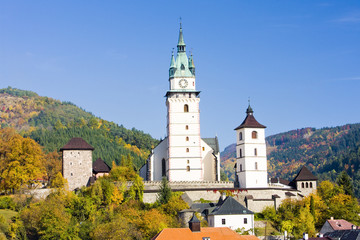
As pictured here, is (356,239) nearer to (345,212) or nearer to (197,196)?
(345,212)

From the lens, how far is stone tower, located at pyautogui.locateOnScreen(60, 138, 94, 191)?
77.2 metres

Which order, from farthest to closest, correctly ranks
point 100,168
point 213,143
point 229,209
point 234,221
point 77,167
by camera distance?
point 213,143, point 100,168, point 77,167, point 229,209, point 234,221

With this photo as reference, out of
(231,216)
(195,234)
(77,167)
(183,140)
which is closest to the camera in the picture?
(195,234)

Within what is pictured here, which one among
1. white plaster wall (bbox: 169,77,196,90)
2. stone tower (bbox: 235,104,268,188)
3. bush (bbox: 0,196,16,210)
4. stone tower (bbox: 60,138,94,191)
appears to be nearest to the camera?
bush (bbox: 0,196,16,210)

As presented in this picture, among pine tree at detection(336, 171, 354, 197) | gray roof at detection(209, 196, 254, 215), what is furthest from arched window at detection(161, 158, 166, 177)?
pine tree at detection(336, 171, 354, 197)

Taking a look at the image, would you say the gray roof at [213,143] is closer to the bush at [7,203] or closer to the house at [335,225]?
the house at [335,225]

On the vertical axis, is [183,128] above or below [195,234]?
above

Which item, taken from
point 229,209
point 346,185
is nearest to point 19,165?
point 229,209

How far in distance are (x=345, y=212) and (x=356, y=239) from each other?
57.0ft

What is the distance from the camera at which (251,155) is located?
79062mm

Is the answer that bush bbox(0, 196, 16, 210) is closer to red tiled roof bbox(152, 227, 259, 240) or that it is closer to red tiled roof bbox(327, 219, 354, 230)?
red tiled roof bbox(152, 227, 259, 240)

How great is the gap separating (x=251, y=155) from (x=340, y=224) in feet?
45.7

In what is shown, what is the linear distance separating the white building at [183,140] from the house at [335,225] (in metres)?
17.3

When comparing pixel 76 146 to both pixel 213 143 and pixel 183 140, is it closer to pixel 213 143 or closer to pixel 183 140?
pixel 183 140
